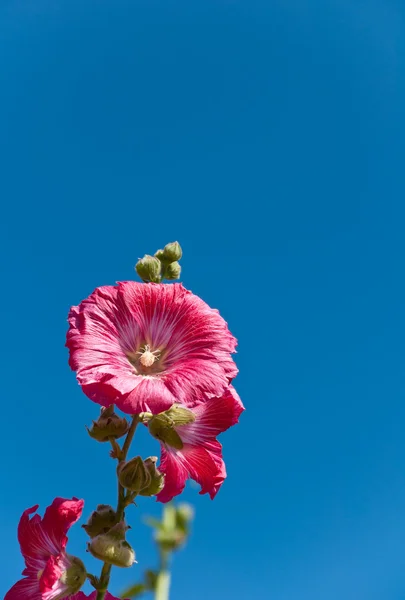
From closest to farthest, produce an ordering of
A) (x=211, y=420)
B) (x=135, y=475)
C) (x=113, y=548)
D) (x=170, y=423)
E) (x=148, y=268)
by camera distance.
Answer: (x=113, y=548), (x=135, y=475), (x=170, y=423), (x=211, y=420), (x=148, y=268)

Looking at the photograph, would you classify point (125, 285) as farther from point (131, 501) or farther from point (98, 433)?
point (131, 501)

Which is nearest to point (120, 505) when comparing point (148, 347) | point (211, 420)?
point (211, 420)

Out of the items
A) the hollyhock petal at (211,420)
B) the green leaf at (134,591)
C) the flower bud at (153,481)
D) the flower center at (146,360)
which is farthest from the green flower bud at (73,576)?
the flower center at (146,360)

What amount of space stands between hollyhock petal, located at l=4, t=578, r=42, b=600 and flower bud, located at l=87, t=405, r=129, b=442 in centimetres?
62

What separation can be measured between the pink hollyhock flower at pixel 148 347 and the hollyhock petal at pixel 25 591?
0.81 m

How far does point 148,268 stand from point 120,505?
108 centimetres

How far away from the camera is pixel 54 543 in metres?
2.15

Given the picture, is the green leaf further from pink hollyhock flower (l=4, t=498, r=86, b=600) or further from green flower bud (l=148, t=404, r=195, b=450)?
green flower bud (l=148, t=404, r=195, b=450)

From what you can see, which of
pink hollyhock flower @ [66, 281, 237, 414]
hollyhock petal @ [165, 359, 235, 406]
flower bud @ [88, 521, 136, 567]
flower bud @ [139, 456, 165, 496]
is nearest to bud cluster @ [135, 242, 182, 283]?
pink hollyhock flower @ [66, 281, 237, 414]

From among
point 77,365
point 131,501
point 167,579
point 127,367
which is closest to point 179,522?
point 167,579

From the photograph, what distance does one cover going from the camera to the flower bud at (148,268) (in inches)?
107

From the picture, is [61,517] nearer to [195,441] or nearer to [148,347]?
[195,441]

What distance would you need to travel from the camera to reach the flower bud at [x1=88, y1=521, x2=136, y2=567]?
1.88 m

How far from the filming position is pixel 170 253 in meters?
2.89
